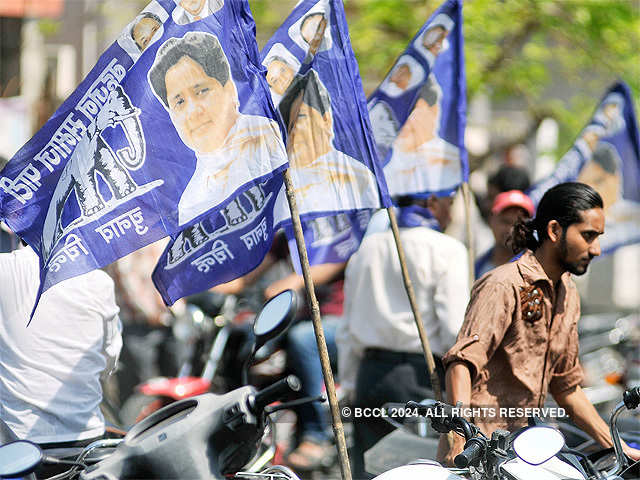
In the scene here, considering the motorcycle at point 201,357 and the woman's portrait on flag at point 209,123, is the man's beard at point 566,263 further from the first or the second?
the motorcycle at point 201,357

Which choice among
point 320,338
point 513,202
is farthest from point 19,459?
point 513,202

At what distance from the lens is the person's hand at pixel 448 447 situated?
11.7ft

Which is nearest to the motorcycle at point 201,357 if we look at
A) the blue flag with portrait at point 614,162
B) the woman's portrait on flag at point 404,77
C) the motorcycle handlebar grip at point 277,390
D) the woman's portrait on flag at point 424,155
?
the woman's portrait on flag at point 424,155

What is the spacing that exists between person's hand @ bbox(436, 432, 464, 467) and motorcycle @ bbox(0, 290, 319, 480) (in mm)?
666

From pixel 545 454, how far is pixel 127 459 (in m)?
1.35

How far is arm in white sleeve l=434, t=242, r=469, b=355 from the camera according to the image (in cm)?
488

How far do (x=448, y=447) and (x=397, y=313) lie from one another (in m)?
1.41

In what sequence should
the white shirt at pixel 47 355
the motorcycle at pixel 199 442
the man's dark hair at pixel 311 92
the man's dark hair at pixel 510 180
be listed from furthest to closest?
the man's dark hair at pixel 510 180
the man's dark hair at pixel 311 92
the white shirt at pixel 47 355
the motorcycle at pixel 199 442

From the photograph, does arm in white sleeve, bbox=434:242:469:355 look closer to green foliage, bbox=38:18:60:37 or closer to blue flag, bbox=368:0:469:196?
blue flag, bbox=368:0:469:196

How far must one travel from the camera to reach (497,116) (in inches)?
875

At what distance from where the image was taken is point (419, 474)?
9.38 feet

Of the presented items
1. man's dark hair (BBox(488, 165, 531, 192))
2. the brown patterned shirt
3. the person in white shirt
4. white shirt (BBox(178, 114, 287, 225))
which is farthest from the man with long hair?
man's dark hair (BBox(488, 165, 531, 192))

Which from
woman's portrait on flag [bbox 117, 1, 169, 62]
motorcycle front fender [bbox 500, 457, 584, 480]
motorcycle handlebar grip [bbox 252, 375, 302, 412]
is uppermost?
woman's portrait on flag [bbox 117, 1, 169, 62]

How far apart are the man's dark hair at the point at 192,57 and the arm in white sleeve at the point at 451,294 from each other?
1.89 metres
